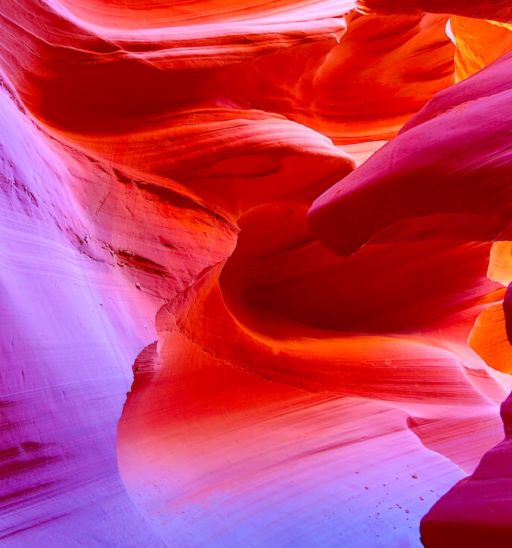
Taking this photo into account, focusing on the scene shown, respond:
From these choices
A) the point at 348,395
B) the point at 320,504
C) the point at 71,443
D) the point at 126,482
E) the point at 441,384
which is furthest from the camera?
the point at 441,384

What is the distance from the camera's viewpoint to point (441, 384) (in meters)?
3.87

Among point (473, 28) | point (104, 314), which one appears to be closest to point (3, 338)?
point (104, 314)

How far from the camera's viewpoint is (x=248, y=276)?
427 centimetres

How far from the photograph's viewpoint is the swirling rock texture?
1.88 m

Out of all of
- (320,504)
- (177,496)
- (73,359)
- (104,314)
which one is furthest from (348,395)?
(73,359)

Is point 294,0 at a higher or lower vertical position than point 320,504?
higher

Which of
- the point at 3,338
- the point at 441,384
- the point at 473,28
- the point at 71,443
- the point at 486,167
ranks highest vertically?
the point at 473,28

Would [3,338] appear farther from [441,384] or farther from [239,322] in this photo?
[441,384]

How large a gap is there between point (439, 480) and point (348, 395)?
0.76 m

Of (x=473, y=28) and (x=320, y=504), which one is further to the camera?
(x=473, y=28)

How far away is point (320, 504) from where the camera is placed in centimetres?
254

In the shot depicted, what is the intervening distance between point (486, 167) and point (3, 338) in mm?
1561

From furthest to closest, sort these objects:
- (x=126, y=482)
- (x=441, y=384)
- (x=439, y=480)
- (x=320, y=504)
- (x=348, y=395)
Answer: (x=441, y=384), (x=348, y=395), (x=439, y=480), (x=320, y=504), (x=126, y=482)

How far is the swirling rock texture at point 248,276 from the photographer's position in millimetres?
1875
